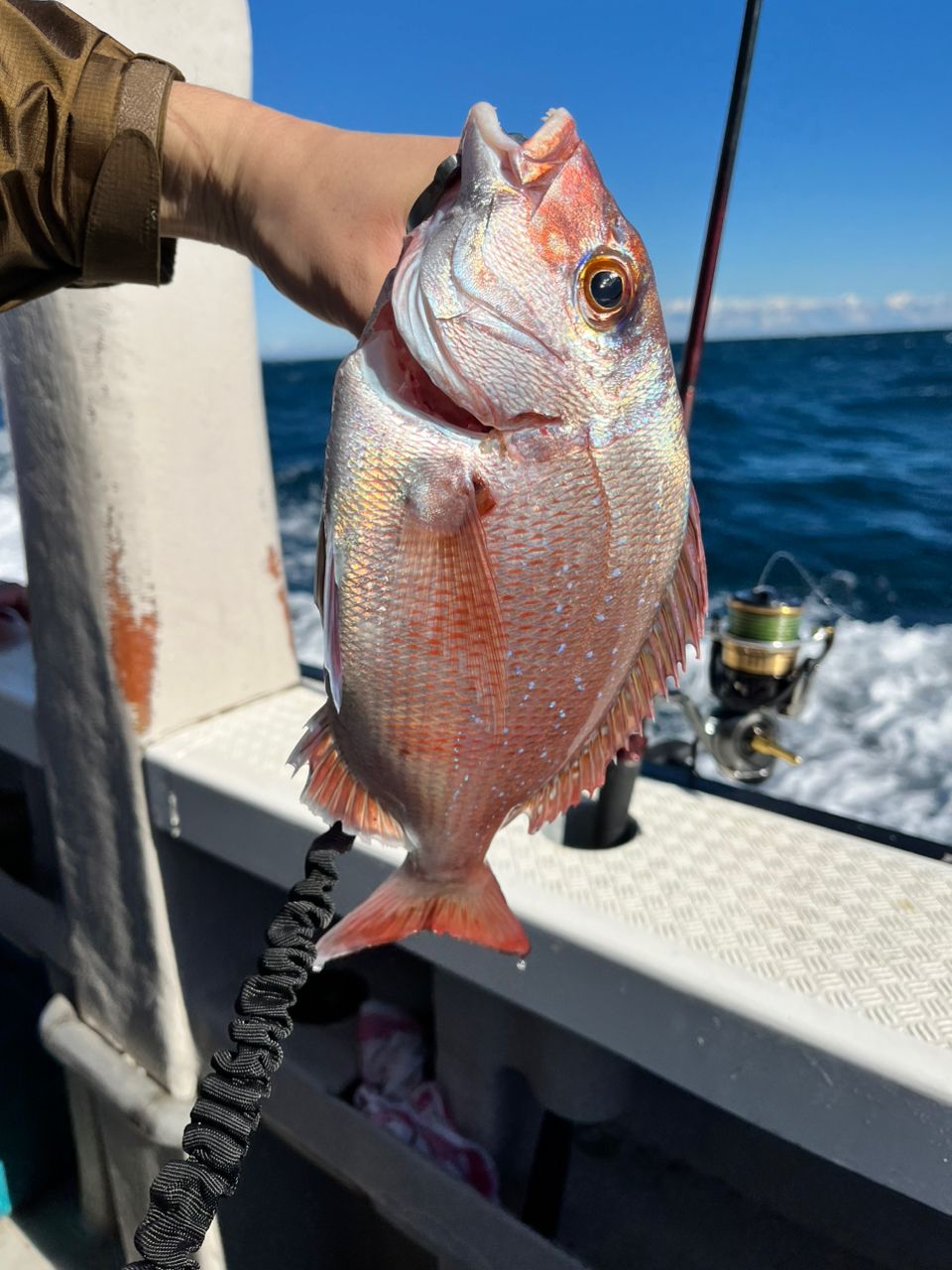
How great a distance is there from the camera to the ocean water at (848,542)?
4531 millimetres

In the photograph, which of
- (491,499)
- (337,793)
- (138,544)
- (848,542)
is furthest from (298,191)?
(848,542)

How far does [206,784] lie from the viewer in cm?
182

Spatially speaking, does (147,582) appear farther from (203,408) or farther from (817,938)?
(817,938)

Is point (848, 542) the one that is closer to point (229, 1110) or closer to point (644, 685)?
point (644, 685)

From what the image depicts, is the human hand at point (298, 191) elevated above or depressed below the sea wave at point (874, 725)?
above

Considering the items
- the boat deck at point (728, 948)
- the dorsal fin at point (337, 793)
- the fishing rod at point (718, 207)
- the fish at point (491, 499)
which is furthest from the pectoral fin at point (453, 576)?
the fishing rod at point (718, 207)

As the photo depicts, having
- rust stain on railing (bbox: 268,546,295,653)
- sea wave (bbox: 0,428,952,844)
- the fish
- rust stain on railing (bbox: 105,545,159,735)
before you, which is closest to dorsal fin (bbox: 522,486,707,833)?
the fish

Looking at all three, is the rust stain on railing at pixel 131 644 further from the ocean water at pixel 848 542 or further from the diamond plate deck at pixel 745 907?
the ocean water at pixel 848 542

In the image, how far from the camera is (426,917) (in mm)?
868

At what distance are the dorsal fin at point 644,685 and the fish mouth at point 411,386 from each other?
256 millimetres

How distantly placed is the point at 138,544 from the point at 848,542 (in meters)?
7.92

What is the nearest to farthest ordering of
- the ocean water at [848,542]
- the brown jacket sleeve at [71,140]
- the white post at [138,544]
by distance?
the brown jacket sleeve at [71,140] → the white post at [138,544] → the ocean water at [848,542]

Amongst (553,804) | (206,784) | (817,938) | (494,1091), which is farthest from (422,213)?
(494,1091)

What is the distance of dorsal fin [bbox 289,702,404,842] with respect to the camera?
3.02 ft
